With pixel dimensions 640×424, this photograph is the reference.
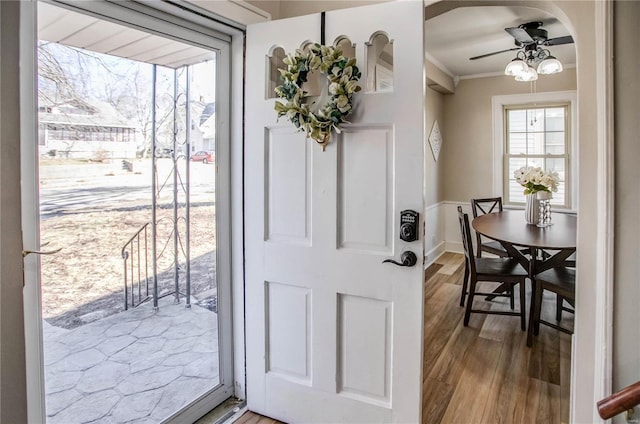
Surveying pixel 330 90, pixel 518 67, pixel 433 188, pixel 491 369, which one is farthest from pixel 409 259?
pixel 433 188

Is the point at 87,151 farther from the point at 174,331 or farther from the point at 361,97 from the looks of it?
the point at 361,97

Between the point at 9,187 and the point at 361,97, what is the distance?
4.42 feet

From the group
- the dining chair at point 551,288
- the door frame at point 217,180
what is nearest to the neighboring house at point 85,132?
the door frame at point 217,180

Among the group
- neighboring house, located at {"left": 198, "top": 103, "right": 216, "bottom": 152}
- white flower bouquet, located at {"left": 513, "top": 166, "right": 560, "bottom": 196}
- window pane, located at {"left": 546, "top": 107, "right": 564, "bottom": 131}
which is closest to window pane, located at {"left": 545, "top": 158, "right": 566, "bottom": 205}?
window pane, located at {"left": 546, "top": 107, "right": 564, "bottom": 131}

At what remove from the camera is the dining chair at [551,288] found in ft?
8.93

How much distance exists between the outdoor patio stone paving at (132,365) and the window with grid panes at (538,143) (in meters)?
4.89

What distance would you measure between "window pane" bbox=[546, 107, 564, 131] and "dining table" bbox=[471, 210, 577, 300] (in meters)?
1.88

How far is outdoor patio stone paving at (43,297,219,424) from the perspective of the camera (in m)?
1.55

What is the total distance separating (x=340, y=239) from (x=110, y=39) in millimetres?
1325

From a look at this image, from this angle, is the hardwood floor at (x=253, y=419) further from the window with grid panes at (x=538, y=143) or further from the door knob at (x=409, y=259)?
the window with grid panes at (x=538, y=143)

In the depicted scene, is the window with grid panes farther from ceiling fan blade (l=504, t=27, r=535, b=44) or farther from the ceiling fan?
ceiling fan blade (l=504, t=27, r=535, b=44)

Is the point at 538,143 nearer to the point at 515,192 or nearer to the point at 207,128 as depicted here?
the point at 515,192

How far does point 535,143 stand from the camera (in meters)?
5.31

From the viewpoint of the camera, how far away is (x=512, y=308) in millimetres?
3699
